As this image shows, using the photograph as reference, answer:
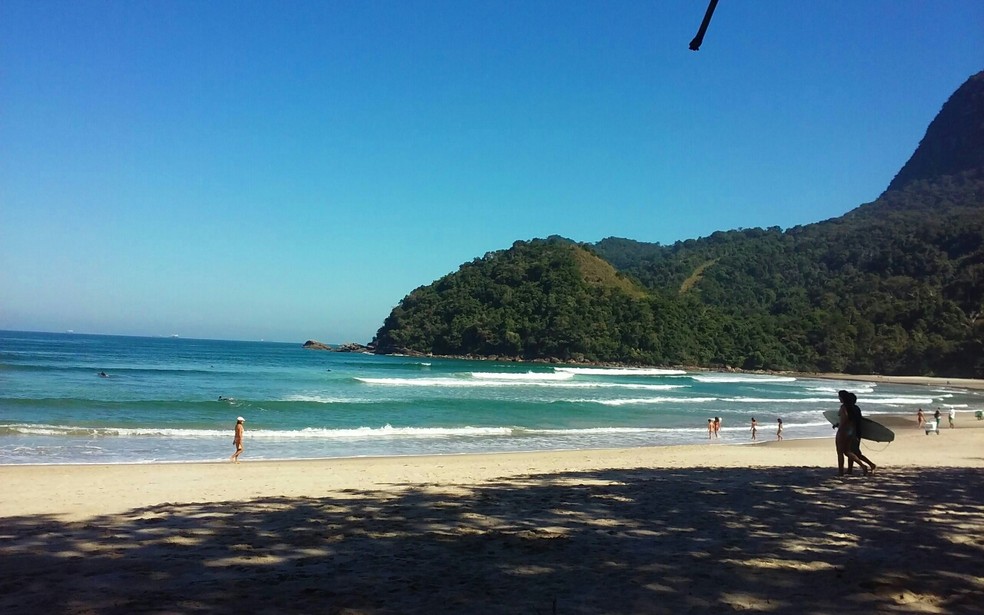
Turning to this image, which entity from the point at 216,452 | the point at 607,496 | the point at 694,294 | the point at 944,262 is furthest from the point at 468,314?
the point at 607,496

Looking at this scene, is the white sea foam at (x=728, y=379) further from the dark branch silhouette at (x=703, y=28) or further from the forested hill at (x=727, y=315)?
A: the dark branch silhouette at (x=703, y=28)

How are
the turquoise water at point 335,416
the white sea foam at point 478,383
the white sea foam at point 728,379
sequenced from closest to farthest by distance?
the turquoise water at point 335,416 < the white sea foam at point 478,383 < the white sea foam at point 728,379

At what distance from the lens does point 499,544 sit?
19.4 feet

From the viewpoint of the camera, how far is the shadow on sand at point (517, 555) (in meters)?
4.32

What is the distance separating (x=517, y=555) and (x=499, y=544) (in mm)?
429

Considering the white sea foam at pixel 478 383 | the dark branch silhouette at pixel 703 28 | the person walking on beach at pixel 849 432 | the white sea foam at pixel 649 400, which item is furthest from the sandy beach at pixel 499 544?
the white sea foam at pixel 478 383

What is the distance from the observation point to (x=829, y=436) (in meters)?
24.2

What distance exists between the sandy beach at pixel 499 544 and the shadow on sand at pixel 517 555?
2 centimetres

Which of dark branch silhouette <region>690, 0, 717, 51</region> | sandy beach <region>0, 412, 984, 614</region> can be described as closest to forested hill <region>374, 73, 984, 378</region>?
sandy beach <region>0, 412, 984, 614</region>

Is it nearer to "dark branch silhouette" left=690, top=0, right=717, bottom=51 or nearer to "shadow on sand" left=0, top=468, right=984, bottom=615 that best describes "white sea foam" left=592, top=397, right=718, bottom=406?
"shadow on sand" left=0, top=468, right=984, bottom=615

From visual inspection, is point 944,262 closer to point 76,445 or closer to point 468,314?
point 468,314

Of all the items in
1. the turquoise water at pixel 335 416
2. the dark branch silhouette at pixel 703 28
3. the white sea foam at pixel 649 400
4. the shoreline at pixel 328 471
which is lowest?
the white sea foam at pixel 649 400

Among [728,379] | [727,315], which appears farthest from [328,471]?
[727,315]

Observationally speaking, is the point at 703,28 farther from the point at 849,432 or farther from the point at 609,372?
the point at 609,372
